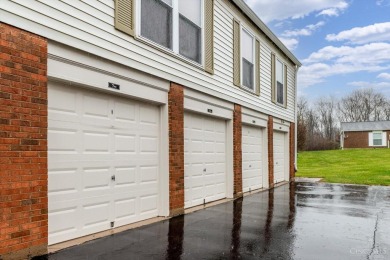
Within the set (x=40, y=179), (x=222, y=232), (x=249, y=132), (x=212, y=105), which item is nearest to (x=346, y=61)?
(x=249, y=132)

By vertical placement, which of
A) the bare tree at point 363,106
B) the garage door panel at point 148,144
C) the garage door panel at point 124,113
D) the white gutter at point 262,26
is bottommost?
the garage door panel at point 148,144

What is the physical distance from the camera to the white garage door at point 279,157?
1548 centimetres

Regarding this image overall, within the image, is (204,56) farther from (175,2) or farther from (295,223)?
(295,223)

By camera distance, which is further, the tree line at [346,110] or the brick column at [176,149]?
the tree line at [346,110]

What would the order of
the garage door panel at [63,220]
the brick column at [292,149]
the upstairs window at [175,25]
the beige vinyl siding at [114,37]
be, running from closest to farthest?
the beige vinyl siding at [114,37]
the garage door panel at [63,220]
the upstairs window at [175,25]
the brick column at [292,149]

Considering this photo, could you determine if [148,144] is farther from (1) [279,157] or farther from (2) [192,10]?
(1) [279,157]

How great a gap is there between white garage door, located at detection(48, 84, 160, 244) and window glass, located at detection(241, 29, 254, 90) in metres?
5.14

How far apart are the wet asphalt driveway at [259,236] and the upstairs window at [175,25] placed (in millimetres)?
3666

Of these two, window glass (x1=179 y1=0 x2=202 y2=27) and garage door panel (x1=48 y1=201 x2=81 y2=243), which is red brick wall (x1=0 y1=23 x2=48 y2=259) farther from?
window glass (x1=179 y1=0 x2=202 y2=27)

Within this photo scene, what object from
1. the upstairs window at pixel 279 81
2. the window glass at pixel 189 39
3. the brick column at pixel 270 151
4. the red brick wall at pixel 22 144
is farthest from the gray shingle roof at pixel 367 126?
the red brick wall at pixel 22 144

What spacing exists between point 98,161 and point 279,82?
1116 cm

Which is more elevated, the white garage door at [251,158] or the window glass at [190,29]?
the window glass at [190,29]

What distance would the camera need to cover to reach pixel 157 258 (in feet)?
16.2

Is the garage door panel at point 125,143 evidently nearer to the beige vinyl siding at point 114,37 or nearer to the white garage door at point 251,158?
the beige vinyl siding at point 114,37
